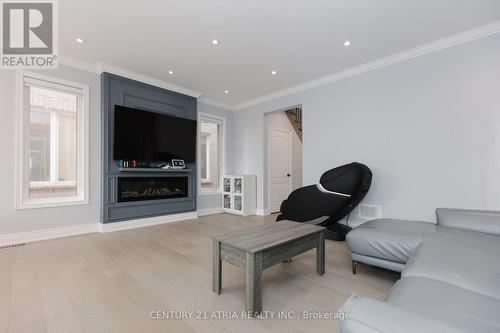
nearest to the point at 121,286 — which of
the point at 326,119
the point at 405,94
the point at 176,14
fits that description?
the point at 176,14

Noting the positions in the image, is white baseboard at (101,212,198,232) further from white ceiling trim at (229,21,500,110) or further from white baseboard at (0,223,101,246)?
white ceiling trim at (229,21,500,110)

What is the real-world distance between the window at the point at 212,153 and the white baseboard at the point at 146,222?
1037mm

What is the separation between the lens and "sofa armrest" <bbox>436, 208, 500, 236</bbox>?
A: 6.36ft

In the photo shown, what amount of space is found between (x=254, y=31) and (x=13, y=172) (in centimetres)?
380

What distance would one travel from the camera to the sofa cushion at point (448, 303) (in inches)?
32.5

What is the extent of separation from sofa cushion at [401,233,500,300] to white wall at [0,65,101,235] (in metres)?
4.28

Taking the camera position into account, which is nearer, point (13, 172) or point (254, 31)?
point (254, 31)

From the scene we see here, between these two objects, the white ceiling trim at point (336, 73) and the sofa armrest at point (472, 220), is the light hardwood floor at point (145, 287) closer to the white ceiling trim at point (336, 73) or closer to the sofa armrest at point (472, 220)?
the sofa armrest at point (472, 220)

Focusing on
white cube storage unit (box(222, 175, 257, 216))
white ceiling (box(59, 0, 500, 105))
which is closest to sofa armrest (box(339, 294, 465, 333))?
white ceiling (box(59, 0, 500, 105))

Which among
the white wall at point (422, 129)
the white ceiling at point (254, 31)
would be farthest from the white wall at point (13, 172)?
the white wall at point (422, 129)

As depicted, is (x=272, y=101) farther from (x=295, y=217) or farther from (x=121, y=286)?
(x=121, y=286)

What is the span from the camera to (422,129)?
3041mm

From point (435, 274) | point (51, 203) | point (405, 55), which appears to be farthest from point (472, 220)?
→ point (51, 203)

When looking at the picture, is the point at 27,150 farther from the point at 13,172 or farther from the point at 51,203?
the point at 51,203
